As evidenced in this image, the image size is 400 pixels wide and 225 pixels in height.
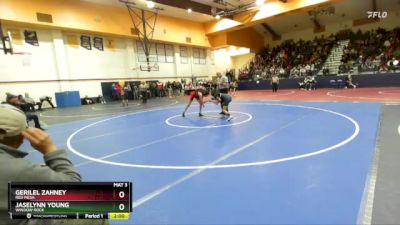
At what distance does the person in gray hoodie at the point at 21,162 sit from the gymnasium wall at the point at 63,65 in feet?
64.0

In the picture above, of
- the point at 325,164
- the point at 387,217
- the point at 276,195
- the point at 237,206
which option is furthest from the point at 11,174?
the point at 325,164

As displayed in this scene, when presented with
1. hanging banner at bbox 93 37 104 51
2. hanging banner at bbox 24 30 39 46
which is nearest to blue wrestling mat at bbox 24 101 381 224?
hanging banner at bbox 24 30 39 46

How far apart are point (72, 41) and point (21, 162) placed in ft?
72.6

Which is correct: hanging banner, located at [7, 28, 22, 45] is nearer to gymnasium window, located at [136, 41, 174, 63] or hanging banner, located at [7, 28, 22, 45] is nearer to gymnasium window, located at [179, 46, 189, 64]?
gymnasium window, located at [136, 41, 174, 63]

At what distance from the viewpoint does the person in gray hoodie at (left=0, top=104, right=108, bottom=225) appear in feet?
4.16

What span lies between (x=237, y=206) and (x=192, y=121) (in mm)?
6171

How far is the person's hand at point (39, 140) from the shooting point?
1527 mm

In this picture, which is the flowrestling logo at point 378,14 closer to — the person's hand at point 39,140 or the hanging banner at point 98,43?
the hanging banner at point 98,43

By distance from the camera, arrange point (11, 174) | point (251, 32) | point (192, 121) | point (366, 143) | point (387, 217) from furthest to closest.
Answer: point (251, 32)
point (192, 121)
point (366, 143)
point (387, 217)
point (11, 174)

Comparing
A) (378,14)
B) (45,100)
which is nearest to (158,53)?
(45,100)

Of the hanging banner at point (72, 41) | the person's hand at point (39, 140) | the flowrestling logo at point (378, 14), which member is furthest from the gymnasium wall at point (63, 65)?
the flowrestling logo at point (378, 14)

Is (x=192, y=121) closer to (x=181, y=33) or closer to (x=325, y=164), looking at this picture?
(x=325, y=164)

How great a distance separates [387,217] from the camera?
8.81 ft

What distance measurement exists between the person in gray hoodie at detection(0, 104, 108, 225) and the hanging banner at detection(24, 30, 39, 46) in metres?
20.8
